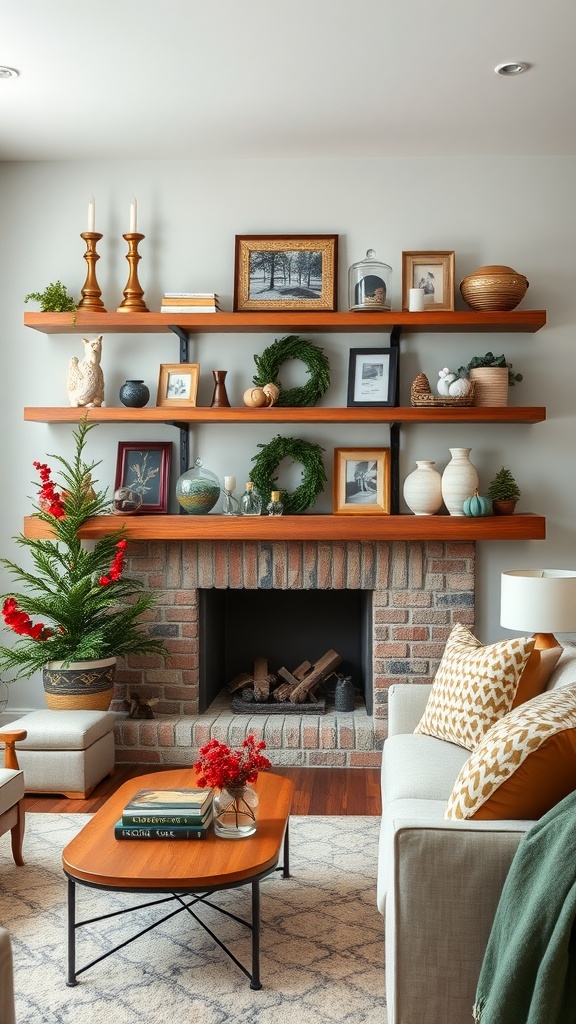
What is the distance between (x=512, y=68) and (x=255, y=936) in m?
3.06

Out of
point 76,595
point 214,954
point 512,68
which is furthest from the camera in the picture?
point 76,595

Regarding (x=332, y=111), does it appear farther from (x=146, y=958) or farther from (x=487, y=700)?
(x=146, y=958)

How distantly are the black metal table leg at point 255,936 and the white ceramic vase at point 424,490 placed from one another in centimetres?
226

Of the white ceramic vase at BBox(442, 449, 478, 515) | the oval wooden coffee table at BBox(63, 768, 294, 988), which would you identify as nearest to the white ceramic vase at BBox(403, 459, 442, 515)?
the white ceramic vase at BBox(442, 449, 478, 515)

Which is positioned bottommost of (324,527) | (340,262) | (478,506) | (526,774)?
(526,774)

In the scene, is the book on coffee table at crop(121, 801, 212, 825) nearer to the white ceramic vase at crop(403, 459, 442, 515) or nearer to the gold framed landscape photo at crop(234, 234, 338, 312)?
the white ceramic vase at crop(403, 459, 442, 515)

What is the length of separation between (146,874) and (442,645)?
2342 millimetres

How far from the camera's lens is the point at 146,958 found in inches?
99.3

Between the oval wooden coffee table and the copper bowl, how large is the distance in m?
2.52

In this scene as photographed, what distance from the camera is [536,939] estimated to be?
1676 mm

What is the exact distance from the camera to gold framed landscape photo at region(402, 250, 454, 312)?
437cm

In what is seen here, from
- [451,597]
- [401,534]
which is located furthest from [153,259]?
[451,597]

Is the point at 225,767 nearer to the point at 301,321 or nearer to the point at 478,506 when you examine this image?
the point at 478,506

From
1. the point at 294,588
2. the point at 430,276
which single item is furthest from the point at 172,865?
the point at 430,276
